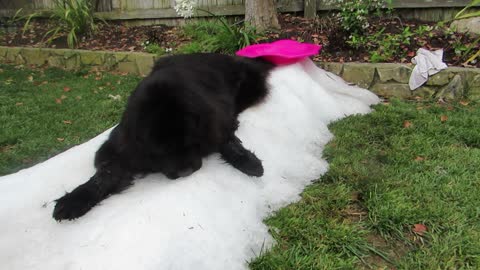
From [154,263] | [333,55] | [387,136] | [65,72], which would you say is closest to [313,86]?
[387,136]

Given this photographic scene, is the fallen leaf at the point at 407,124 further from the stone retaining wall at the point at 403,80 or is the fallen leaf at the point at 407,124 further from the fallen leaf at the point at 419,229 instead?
the fallen leaf at the point at 419,229

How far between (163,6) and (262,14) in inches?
98.0

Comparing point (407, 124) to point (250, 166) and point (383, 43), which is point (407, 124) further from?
point (250, 166)

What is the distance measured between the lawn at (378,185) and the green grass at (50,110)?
0.06ft

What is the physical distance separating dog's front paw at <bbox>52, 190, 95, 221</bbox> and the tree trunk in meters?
4.46

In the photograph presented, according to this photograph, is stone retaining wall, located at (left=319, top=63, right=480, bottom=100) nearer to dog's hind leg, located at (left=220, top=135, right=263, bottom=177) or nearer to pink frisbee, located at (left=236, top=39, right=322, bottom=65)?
pink frisbee, located at (left=236, top=39, right=322, bottom=65)

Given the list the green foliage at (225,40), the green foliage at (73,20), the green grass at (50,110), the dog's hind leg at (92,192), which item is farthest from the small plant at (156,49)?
the dog's hind leg at (92,192)

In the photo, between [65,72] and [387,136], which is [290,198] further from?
[65,72]

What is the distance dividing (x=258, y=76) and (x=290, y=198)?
5.41 feet

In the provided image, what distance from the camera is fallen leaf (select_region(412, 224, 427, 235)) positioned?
7.47 ft

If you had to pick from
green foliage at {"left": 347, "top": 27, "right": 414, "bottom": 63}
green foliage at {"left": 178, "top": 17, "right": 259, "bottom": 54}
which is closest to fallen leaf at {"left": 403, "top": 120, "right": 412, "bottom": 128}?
green foliage at {"left": 347, "top": 27, "right": 414, "bottom": 63}

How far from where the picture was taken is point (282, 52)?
14.7 ft

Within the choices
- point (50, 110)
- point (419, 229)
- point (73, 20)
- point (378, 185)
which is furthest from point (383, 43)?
point (73, 20)

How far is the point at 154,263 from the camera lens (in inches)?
73.7
